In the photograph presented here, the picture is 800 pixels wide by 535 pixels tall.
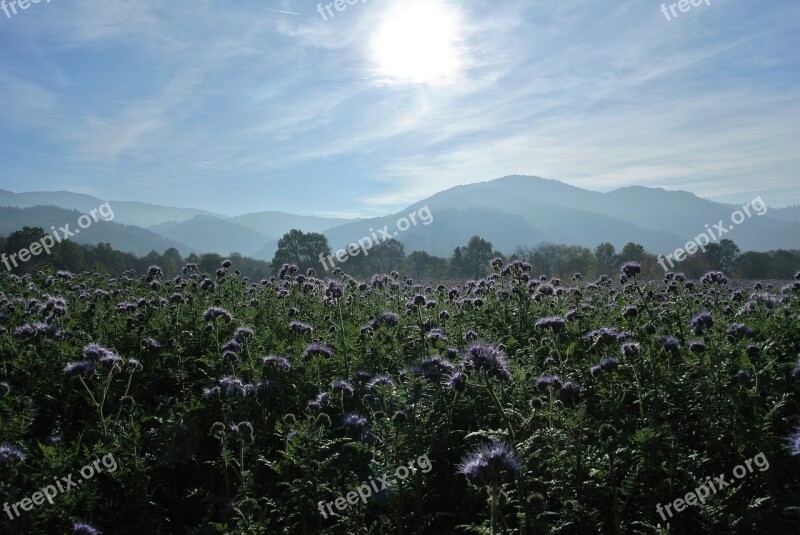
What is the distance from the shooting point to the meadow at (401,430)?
3.96 metres

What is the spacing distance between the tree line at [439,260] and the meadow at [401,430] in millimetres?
44252

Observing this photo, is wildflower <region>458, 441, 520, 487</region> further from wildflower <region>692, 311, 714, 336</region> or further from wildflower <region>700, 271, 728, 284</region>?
wildflower <region>700, 271, 728, 284</region>

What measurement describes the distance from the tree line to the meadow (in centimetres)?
4425

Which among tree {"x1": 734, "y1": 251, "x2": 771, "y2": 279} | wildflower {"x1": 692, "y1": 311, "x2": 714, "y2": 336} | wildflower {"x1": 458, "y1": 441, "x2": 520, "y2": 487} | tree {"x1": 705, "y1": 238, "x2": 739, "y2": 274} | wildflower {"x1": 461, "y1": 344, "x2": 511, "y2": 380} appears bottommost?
tree {"x1": 734, "y1": 251, "x2": 771, "y2": 279}

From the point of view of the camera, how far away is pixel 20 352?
23.8ft

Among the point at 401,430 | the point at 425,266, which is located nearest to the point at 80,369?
the point at 401,430

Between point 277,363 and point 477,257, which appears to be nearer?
point 277,363

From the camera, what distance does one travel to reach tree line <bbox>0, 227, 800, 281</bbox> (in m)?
70.4

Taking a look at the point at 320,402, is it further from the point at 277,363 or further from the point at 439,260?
the point at 439,260

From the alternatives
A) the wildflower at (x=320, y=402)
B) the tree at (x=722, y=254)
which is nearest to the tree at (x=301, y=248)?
the tree at (x=722, y=254)

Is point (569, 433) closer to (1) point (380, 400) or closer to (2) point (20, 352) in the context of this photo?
(1) point (380, 400)

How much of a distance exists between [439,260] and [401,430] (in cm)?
12469

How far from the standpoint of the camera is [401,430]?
16.0ft

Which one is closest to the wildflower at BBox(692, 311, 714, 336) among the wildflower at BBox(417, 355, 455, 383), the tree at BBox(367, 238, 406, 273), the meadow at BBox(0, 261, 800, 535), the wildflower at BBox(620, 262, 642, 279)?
the meadow at BBox(0, 261, 800, 535)
